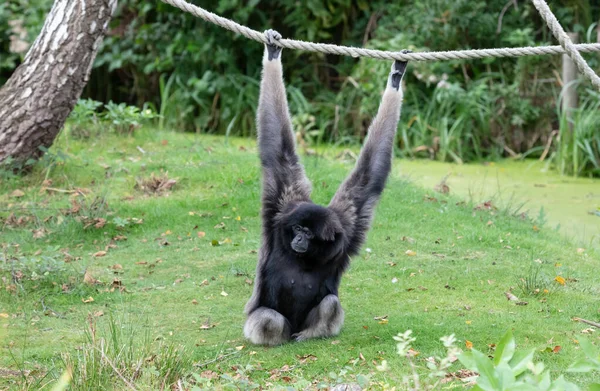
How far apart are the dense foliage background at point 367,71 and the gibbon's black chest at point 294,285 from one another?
323 inches

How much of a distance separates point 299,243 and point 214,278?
2341 millimetres

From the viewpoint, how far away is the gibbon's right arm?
6.34 metres

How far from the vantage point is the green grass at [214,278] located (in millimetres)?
5898

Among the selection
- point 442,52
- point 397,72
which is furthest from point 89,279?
point 442,52

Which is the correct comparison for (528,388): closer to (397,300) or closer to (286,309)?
(286,309)

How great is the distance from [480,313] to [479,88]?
8.01 meters

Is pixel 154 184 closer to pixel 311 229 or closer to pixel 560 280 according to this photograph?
pixel 311 229

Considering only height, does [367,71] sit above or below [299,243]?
above

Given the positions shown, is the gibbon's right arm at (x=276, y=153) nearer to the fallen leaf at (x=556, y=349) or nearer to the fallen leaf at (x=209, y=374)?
the fallen leaf at (x=209, y=374)

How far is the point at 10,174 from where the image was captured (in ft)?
32.0

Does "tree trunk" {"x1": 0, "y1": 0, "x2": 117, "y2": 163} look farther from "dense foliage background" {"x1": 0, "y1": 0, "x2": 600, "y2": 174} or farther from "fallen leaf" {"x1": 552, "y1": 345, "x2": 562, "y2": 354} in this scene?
"fallen leaf" {"x1": 552, "y1": 345, "x2": 562, "y2": 354}

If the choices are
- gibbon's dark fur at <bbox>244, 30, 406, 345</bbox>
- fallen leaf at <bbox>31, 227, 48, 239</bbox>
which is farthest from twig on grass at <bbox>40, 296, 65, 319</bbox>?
fallen leaf at <bbox>31, 227, 48, 239</bbox>

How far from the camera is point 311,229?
19.5 ft

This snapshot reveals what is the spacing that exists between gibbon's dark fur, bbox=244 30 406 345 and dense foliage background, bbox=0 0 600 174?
25.8 feet
